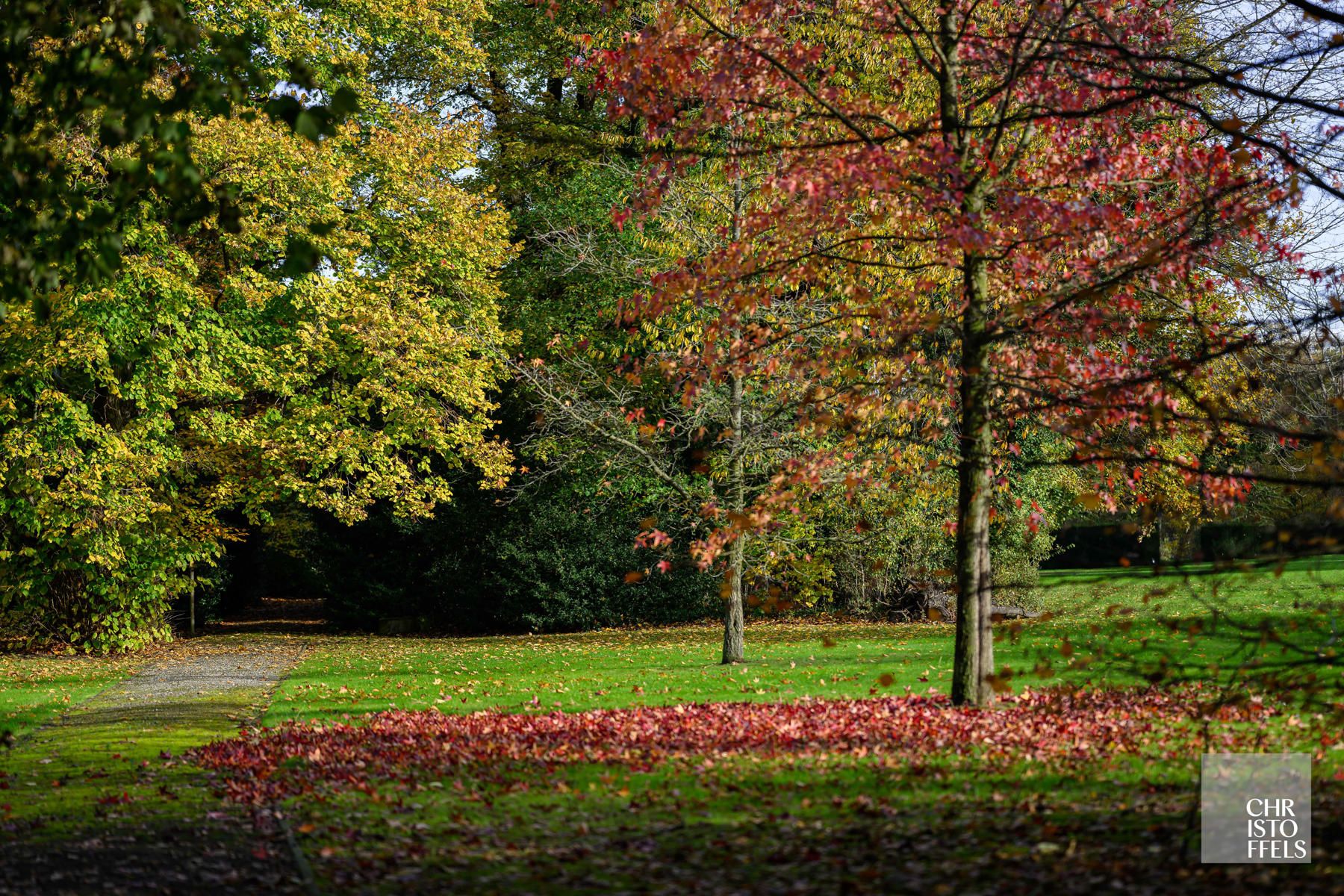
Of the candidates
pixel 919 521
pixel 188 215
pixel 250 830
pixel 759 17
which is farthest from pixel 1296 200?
pixel 919 521

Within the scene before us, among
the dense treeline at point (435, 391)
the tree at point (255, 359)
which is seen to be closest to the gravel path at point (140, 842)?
the dense treeline at point (435, 391)

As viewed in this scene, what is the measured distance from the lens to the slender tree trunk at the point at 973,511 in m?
9.07

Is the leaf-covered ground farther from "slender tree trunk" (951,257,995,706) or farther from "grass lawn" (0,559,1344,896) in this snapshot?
"slender tree trunk" (951,257,995,706)

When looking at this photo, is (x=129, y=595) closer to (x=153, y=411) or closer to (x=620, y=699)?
(x=153, y=411)

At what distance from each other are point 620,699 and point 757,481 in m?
6.29

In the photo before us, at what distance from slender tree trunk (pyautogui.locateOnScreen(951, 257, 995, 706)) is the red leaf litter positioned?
0.30 m

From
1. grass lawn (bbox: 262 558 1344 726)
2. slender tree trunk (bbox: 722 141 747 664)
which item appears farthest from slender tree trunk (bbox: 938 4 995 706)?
slender tree trunk (bbox: 722 141 747 664)

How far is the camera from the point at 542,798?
7148 millimetres

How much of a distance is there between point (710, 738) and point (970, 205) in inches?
177

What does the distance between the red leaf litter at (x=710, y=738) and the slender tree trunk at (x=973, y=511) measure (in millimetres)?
301

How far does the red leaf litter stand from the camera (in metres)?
7.98

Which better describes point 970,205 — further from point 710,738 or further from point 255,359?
point 255,359

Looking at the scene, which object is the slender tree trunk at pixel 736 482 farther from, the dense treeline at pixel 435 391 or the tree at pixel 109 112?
the tree at pixel 109 112

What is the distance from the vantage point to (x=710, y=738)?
8.97m
